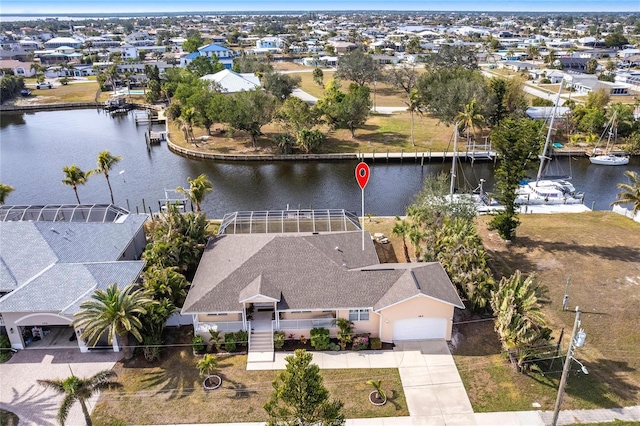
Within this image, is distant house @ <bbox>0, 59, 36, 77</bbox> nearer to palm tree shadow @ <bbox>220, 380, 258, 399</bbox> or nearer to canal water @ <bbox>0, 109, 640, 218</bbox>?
canal water @ <bbox>0, 109, 640, 218</bbox>

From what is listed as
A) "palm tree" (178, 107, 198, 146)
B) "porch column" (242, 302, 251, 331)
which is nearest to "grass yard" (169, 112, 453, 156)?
"palm tree" (178, 107, 198, 146)

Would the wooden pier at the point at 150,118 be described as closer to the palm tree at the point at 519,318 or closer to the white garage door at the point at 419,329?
the white garage door at the point at 419,329

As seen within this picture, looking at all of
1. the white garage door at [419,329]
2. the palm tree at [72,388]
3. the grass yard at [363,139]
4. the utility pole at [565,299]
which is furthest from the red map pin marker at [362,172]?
the grass yard at [363,139]

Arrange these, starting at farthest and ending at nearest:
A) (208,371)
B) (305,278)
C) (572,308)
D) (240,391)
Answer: (572,308) < (305,278) < (208,371) < (240,391)

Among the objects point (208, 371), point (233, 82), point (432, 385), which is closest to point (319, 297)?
point (208, 371)

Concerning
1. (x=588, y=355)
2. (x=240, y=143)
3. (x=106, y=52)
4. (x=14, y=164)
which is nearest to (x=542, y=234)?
(x=588, y=355)

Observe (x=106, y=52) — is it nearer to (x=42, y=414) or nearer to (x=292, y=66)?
(x=292, y=66)

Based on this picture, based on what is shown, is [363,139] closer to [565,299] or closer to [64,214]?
[64,214]
